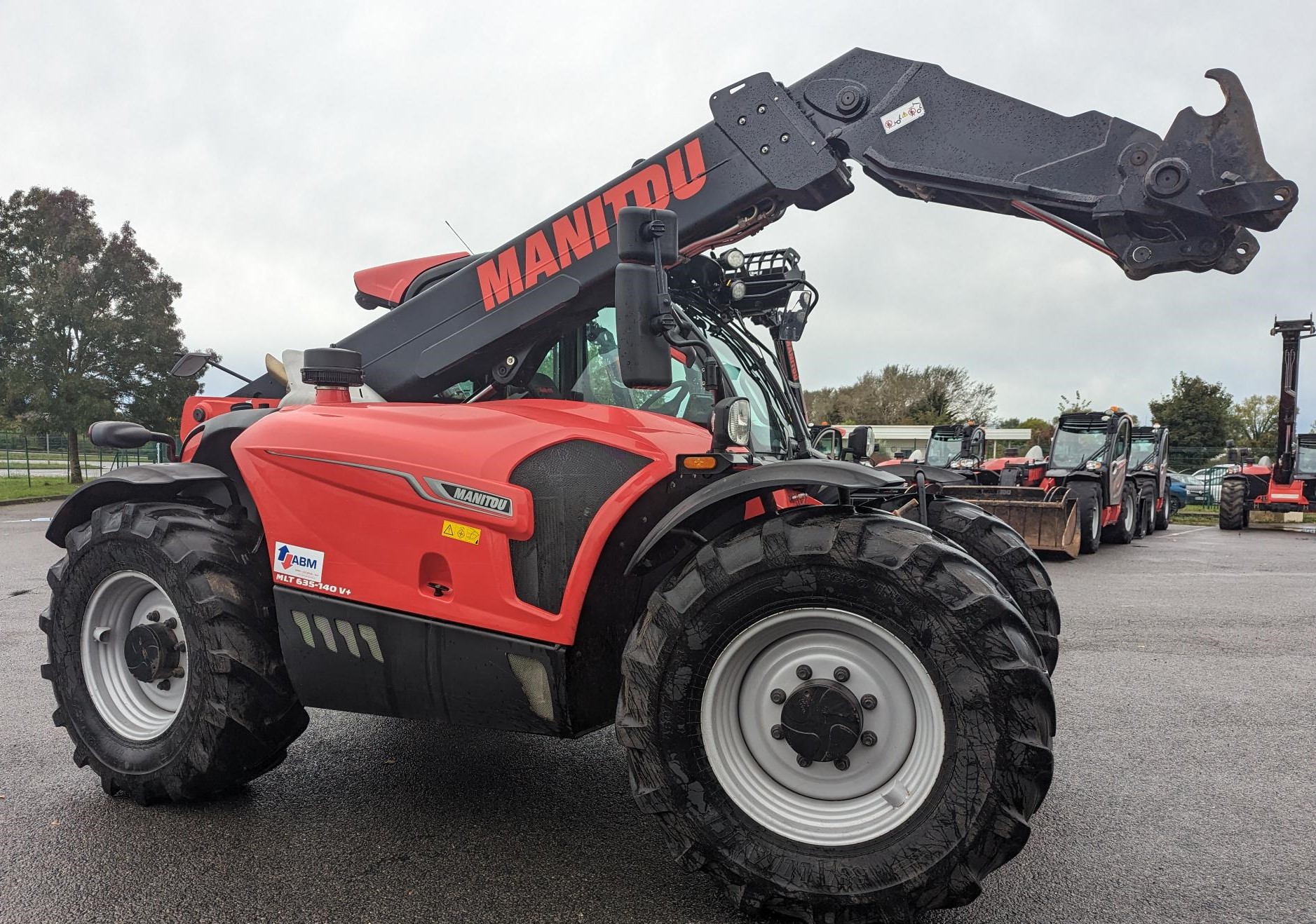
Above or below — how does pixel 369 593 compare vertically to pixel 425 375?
below

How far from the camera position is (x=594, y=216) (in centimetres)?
373

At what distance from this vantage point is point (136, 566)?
3.45 m

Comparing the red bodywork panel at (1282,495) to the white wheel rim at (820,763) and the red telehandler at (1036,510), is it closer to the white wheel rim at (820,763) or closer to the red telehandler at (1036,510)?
the red telehandler at (1036,510)

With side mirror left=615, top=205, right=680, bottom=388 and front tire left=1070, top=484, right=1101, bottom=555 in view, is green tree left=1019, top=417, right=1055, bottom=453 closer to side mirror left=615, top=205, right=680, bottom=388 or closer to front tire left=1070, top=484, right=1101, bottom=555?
front tire left=1070, top=484, right=1101, bottom=555

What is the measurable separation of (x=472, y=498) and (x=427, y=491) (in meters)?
0.18

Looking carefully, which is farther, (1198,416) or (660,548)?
(1198,416)

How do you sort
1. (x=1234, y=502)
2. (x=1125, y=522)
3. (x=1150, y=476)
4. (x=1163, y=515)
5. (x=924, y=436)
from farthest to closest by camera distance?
(x=924, y=436) → (x=1163, y=515) → (x=1234, y=502) → (x=1150, y=476) → (x=1125, y=522)

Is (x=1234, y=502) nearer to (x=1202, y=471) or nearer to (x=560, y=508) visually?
(x=1202, y=471)

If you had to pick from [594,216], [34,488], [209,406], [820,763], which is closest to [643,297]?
[594,216]

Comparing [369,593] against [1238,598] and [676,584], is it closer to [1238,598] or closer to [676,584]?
[676,584]

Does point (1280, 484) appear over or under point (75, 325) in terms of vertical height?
under

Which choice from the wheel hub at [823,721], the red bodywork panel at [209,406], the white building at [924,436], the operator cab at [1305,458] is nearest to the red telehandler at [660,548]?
the wheel hub at [823,721]

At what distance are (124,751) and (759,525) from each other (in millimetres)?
2746

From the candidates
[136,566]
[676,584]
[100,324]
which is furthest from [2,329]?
[676,584]
